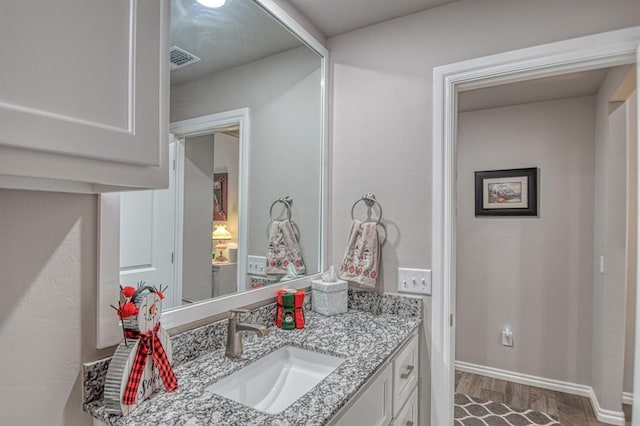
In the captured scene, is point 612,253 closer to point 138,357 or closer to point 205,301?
point 205,301

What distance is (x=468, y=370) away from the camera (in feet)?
10.4

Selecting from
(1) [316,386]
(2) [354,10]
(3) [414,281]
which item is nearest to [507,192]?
(3) [414,281]

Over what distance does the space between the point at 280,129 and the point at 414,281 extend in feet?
3.29

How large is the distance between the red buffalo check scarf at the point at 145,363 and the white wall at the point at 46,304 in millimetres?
143

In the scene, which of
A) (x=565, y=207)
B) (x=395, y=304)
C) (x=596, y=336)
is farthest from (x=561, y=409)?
(x=395, y=304)

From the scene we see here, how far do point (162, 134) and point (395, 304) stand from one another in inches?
54.3

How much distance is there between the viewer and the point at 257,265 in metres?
1.60

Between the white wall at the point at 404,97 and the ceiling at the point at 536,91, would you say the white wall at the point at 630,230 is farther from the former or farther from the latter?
the white wall at the point at 404,97

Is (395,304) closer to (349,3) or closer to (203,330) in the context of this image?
(203,330)

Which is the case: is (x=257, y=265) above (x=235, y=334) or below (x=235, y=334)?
above

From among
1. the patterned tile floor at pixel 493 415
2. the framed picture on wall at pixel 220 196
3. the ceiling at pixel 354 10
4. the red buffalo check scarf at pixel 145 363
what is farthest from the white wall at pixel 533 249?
the red buffalo check scarf at pixel 145 363

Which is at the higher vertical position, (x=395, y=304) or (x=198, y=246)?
(x=198, y=246)

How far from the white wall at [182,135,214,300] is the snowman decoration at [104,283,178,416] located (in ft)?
0.93

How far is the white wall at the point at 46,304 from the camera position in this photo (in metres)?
0.79
